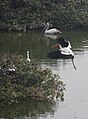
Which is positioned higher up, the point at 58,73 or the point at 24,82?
the point at 24,82

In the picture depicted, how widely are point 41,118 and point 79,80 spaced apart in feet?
12.8

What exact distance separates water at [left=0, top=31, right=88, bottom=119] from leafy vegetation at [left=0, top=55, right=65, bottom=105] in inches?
8.1

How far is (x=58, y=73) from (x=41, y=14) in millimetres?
14570

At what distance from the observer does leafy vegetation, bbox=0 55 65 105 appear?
12.0 metres

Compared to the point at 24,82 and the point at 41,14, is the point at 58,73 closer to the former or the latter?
the point at 24,82

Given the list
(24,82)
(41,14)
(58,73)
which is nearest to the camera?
(24,82)

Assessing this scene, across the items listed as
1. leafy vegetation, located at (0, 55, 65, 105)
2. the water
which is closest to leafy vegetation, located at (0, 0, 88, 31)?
the water

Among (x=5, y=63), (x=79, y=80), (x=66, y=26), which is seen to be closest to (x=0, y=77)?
(x=5, y=63)

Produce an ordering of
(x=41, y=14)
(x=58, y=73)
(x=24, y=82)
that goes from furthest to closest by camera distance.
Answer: (x=41, y=14), (x=58, y=73), (x=24, y=82)

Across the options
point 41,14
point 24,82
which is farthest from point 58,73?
point 41,14

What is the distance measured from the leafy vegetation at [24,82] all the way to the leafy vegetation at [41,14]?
14.6 meters

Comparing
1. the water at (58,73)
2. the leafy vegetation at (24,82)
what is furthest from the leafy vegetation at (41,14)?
the leafy vegetation at (24,82)

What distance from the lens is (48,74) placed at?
41.4 feet

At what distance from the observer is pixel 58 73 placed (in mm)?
15602
